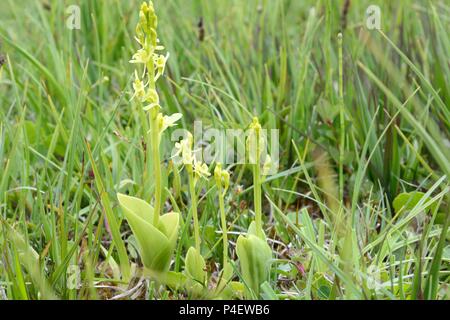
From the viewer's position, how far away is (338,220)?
1.32 m

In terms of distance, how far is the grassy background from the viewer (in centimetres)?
134

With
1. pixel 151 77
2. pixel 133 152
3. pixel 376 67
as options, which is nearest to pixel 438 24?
pixel 376 67

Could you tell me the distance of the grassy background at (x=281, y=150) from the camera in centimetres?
134

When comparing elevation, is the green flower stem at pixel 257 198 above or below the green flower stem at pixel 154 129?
below

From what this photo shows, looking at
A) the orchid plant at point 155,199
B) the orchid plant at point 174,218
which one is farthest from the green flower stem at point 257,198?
the orchid plant at point 155,199

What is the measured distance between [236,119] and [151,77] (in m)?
0.82

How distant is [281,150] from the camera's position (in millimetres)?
1966

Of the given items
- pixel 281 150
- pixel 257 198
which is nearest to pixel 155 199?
pixel 257 198

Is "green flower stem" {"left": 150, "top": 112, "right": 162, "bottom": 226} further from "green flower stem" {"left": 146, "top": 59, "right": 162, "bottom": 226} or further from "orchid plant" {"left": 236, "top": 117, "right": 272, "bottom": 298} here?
"orchid plant" {"left": 236, "top": 117, "right": 272, "bottom": 298}

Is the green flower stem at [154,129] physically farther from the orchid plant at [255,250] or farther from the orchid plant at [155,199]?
the orchid plant at [255,250]

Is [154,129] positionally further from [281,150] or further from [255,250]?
[281,150]
